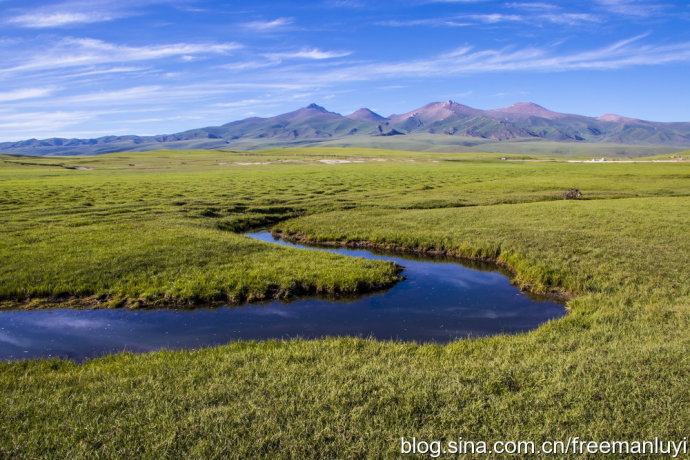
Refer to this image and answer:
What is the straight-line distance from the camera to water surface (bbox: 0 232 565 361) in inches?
586

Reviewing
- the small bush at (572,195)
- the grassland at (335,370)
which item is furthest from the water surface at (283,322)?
the small bush at (572,195)

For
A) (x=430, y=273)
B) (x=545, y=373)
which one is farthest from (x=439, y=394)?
A: (x=430, y=273)

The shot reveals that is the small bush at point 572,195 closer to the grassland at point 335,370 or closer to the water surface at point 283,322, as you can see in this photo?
the grassland at point 335,370

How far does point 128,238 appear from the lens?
2719cm

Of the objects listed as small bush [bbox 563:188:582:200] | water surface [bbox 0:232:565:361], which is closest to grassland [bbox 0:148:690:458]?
water surface [bbox 0:232:565:361]

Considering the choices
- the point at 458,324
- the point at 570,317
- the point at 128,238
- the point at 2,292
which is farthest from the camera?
the point at 128,238

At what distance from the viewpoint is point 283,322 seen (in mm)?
16547

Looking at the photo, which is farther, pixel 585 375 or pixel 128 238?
pixel 128 238

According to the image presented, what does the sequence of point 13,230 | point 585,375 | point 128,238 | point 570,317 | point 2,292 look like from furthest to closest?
point 13,230, point 128,238, point 2,292, point 570,317, point 585,375

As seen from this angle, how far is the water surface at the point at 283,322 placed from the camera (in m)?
14.9

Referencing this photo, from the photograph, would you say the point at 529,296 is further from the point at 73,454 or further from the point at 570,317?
the point at 73,454

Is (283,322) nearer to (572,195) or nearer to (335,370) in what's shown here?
(335,370)

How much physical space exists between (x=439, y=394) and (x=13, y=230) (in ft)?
106

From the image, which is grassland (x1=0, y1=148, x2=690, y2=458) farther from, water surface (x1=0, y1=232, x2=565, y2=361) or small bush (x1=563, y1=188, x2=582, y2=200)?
small bush (x1=563, y1=188, x2=582, y2=200)
